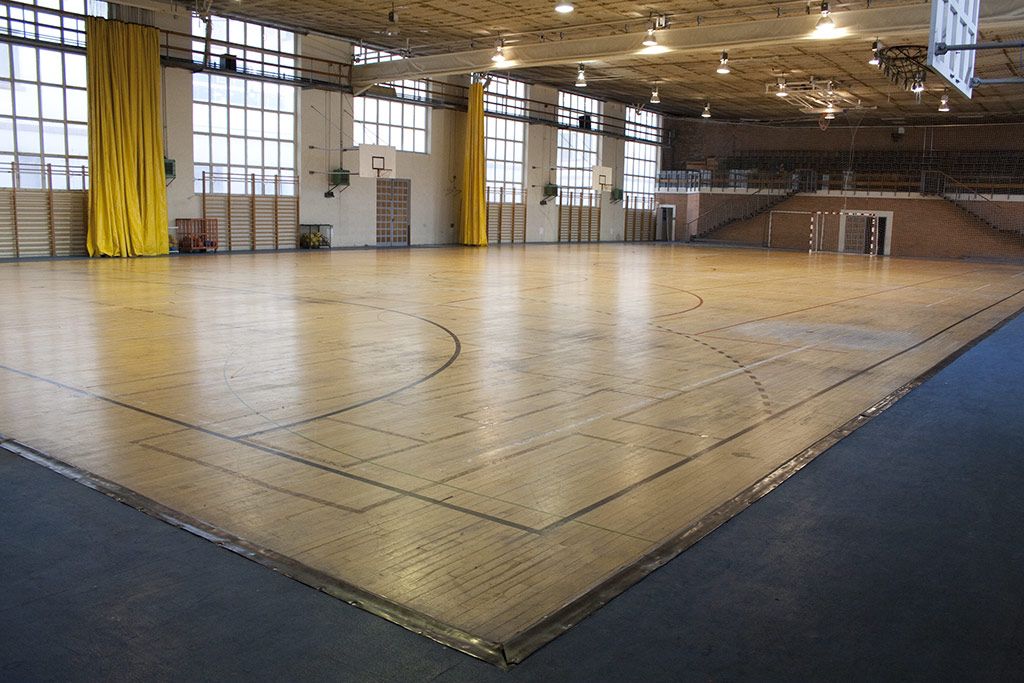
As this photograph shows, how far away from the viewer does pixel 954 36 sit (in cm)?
970

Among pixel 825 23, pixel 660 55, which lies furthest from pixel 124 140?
pixel 825 23

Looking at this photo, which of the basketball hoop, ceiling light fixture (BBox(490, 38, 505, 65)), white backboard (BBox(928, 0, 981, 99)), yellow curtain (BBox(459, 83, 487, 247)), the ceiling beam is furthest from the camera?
yellow curtain (BBox(459, 83, 487, 247))

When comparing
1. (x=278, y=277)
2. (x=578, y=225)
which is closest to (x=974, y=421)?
(x=278, y=277)

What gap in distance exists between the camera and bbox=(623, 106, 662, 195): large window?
43625 mm

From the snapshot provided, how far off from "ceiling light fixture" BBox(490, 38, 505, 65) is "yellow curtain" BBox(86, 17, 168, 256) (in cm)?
895

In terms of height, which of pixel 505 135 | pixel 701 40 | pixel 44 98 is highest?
pixel 701 40

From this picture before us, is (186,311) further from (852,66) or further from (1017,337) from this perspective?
(852,66)

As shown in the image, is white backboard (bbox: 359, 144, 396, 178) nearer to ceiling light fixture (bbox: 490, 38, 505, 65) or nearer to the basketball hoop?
ceiling light fixture (bbox: 490, 38, 505, 65)

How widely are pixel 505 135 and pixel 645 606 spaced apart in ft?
110

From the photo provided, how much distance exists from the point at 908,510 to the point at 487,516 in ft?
8.28

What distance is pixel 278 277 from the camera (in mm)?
18234

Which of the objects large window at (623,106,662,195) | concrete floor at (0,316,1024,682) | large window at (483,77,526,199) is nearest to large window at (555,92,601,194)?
large window at (483,77,526,199)

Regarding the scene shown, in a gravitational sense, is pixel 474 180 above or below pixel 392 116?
below

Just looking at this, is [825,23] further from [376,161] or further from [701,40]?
[376,161]
